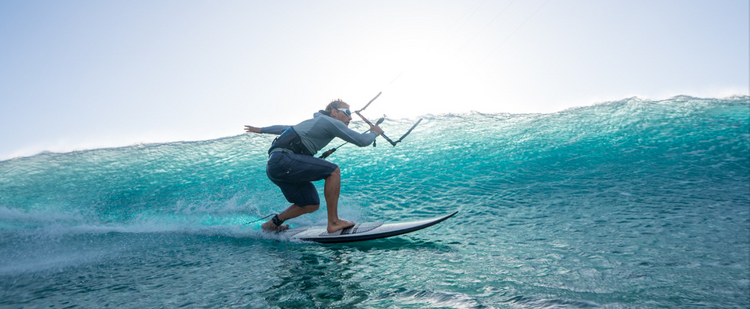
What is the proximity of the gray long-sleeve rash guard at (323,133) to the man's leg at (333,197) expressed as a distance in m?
0.35

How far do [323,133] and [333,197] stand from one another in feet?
2.16

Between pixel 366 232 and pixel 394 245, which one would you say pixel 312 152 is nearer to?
pixel 366 232

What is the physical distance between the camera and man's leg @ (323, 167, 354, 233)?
4.43m

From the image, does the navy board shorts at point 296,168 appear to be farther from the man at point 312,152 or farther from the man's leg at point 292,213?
the man's leg at point 292,213

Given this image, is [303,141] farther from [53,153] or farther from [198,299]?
[53,153]

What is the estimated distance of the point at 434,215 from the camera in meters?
5.98

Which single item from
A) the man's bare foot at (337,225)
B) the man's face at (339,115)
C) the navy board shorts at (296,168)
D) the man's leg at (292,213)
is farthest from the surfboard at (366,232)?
the man's face at (339,115)

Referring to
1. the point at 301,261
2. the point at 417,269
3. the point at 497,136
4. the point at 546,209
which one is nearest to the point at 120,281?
the point at 301,261

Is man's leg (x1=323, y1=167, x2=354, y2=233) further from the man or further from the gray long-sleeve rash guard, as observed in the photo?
the gray long-sleeve rash guard

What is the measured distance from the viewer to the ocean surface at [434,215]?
3039 millimetres

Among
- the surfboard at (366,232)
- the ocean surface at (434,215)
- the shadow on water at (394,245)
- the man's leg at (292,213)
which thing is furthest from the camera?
the man's leg at (292,213)

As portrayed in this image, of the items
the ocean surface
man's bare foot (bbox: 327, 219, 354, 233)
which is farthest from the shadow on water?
man's bare foot (bbox: 327, 219, 354, 233)

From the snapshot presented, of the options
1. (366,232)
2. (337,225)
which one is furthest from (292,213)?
(366,232)

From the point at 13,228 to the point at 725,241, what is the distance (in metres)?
9.03
